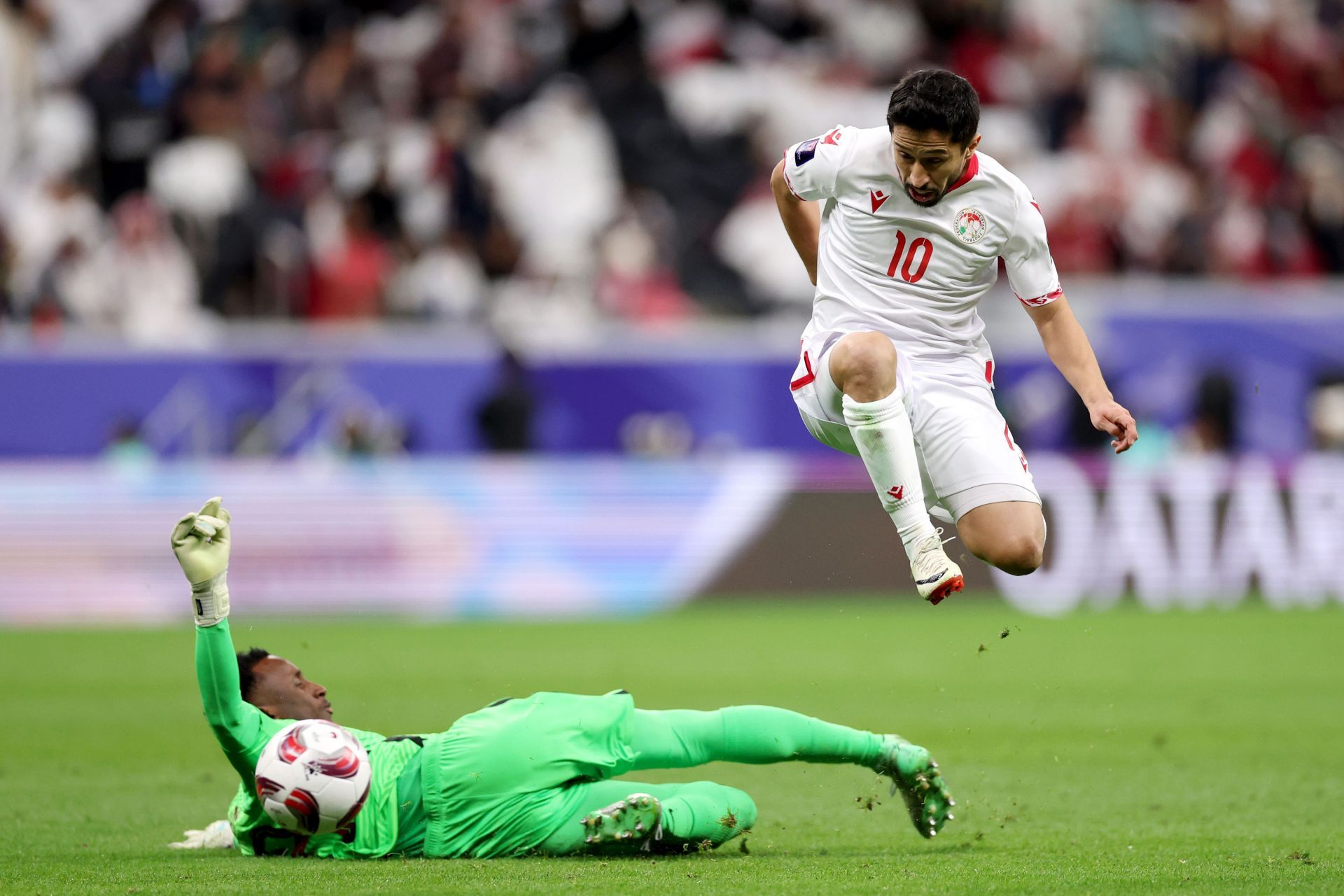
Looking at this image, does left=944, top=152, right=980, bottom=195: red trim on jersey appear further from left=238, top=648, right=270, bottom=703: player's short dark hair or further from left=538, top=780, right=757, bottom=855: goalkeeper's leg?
left=238, top=648, right=270, bottom=703: player's short dark hair

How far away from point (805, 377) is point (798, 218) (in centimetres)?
66

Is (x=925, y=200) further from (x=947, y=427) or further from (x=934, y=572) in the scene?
(x=934, y=572)

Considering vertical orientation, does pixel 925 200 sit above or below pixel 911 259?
above

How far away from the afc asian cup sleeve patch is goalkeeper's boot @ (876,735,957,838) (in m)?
2.25

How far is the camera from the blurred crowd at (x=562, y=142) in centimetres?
1741

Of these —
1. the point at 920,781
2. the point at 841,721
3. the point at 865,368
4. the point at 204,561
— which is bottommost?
the point at 841,721

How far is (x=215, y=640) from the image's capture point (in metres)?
5.74

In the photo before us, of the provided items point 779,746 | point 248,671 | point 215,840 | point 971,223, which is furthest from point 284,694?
point 971,223

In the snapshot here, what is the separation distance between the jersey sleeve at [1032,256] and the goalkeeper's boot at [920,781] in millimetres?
1788

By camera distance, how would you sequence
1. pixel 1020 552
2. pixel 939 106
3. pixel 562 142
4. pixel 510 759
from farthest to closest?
pixel 562 142, pixel 1020 552, pixel 939 106, pixel 510 759

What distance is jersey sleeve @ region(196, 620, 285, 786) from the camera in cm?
573

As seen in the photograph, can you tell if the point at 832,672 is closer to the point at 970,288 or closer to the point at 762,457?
the point at 762,457

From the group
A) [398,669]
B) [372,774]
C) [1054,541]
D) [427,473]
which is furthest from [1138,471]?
[372,774]

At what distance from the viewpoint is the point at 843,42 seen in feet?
70.2
